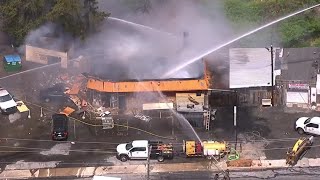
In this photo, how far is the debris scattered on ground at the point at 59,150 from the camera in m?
45.1

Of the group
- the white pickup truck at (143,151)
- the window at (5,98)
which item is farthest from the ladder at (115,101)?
the window at (5,98)

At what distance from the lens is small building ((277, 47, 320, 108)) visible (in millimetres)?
49844

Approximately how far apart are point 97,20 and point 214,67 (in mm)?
14027

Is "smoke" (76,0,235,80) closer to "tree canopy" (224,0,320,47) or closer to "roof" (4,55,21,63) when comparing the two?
"tree canopy" (224,0,320,47)

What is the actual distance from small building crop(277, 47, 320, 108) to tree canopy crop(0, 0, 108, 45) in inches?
808

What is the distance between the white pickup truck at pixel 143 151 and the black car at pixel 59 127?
5.71 metres

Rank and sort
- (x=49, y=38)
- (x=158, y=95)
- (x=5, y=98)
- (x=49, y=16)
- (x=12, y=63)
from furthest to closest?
(x=49, y=38) < (x=12, y=63) < (x=49, y=16) < (x=5, y=98) < (x=158, y=95)

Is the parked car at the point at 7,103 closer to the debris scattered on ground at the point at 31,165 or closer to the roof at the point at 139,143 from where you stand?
the debris scattered on ground at the point at 31,165

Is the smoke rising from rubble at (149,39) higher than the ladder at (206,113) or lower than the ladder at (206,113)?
higher

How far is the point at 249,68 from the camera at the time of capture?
51812 mm

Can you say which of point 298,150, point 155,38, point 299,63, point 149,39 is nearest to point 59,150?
point 149,39

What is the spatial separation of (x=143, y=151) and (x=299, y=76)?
1797 centimetres

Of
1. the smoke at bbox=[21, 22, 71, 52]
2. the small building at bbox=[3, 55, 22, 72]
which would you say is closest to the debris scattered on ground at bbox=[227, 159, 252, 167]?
the smoke at bbox=[21, 22, 71, 52]

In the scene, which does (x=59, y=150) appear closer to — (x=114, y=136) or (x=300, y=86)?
(x=114, y=136)
